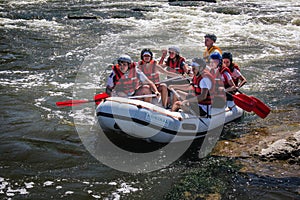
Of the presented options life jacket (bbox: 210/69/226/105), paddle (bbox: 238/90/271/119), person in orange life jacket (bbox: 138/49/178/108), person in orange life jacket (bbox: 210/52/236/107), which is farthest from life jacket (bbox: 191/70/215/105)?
paddle (bbox: 238/90/271/119)

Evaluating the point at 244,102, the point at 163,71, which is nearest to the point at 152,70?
the point at 163,71

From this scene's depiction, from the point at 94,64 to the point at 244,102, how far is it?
19.3 ft

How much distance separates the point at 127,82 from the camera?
6918mm

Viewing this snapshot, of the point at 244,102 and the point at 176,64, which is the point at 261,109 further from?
the point at 176,64

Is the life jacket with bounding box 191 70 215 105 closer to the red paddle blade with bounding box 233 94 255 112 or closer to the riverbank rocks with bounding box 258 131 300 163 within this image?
the red paddle blade with bounding box 233 94 255 112

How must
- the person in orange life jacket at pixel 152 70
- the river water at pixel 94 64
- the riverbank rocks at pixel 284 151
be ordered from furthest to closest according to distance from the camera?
the person in orange life jacket at pixel 152 70 → the riverbank rocks at pixel 284 151 → the river water at pixel 94 64

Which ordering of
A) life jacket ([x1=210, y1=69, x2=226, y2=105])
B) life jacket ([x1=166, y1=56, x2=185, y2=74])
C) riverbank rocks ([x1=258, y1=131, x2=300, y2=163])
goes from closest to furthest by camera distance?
riverbank rocks ([x1=258, y1=131, x2=300, y2=163]), life jacket ([x1=210, y1=69, x2=226, y2=105]), life jacket ([x1=166, y1=56, x2=185, y2=74])

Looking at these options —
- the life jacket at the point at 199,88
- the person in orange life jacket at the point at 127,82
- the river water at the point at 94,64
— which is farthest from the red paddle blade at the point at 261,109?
the person in orange life jacket at the point at 127,82

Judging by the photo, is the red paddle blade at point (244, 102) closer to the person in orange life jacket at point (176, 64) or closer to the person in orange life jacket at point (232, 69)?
the person in orange life jacket at point (232, 69)

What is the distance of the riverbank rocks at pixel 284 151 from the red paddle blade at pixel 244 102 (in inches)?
44.8

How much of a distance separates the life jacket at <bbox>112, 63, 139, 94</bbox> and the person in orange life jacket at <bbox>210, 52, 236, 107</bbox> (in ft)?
4.74

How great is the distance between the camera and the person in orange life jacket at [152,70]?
23.2 feet

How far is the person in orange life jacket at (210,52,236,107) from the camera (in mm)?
6715

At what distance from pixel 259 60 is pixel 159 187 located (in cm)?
800
